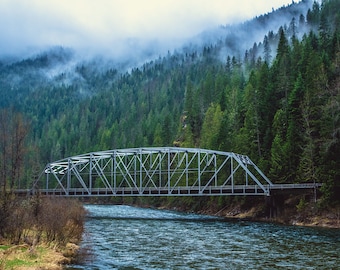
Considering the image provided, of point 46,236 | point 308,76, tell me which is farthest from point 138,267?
point 308,76

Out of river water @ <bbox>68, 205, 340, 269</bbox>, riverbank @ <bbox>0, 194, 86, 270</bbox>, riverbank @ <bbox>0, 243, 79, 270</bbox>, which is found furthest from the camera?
river water @ <bbox>68, 205, 340, 269</bbox>

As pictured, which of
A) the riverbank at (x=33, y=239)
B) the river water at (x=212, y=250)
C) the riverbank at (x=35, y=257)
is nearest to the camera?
the riverbank at (x=35, y=257)

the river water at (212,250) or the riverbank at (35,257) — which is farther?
the river water at (212,250)

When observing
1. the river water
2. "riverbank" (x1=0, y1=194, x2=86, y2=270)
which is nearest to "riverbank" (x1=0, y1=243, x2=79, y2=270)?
"riverbank" (x1=0, y1=194, x2=86, y2=270)

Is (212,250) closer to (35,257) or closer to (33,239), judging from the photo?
(33,239)

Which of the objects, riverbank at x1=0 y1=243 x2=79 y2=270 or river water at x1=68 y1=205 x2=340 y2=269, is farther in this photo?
river water at x1=68 y1=205 x2=340 y2=269

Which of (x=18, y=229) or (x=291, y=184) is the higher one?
(x=291, y=184)

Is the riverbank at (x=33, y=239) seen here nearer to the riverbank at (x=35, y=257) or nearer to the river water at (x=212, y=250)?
the riverbank at (x=35, y=257)

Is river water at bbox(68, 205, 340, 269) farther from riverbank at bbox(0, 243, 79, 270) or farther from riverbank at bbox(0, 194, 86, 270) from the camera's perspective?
riverbank at bbox(0, 194, 86, 270)

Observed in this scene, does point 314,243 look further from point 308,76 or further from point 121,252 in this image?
point 308,76

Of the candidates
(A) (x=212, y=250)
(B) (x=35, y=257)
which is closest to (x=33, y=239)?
(B) (x=35, y=257)

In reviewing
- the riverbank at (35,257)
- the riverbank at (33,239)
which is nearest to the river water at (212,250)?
the riverbank at (35,257)

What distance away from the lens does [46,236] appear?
22547 millimetres

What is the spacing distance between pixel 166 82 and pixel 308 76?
13309 centimetres
